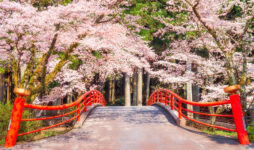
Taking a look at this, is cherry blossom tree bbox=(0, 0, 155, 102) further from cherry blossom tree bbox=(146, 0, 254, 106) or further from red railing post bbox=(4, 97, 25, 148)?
cherry blossom tree bbox=(146, 0, 254, 106)

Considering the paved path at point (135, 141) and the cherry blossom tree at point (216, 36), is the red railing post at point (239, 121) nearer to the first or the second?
the paved path at point (135, 141)

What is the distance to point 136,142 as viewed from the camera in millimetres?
6453

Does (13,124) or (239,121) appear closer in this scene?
(13,124)

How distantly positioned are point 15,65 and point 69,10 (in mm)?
4581

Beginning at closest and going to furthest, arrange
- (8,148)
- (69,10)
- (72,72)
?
(8,148) → (69,10) → (72,72)

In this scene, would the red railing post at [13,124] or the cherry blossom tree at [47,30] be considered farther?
the cherry blossom tree at [47,30]

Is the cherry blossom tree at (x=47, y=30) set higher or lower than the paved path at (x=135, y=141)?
higher

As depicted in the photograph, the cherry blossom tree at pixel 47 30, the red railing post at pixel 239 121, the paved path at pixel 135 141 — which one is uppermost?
the cherry blossom tree at pixel 47 30

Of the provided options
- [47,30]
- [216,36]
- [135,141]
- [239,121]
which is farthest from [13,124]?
[216,36]

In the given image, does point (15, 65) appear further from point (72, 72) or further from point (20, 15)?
point (72, 72)

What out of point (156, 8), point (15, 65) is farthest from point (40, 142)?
point (156, 8)

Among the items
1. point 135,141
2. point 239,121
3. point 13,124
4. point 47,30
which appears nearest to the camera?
point 13,124

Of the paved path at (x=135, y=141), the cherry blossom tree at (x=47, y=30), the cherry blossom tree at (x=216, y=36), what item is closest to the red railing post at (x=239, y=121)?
the paved path at (x=135, y=141)

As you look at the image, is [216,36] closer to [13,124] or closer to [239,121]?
[239,121]
